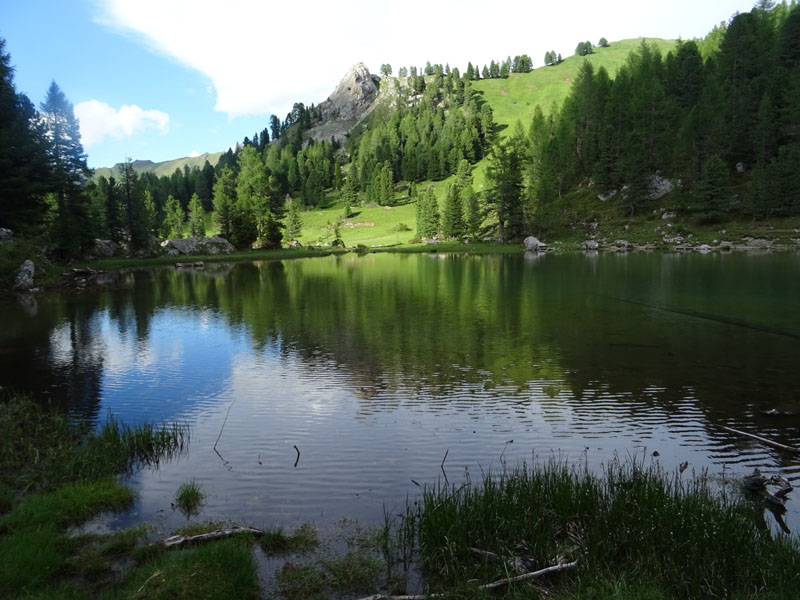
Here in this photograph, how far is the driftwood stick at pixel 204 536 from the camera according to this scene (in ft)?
29.4

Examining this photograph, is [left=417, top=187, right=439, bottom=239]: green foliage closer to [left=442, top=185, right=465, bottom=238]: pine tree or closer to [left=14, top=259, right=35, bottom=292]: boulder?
[left=442, top=185, right=465, bottom=238]: pine tree

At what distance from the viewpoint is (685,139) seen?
114m

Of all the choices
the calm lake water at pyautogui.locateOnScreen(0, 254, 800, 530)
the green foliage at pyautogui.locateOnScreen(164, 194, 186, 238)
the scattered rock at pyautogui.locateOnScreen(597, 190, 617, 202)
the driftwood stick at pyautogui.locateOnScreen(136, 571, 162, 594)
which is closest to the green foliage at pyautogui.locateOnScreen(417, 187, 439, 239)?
the scattered rock at pyautogui.locateOnScreen(597, 190, 617, 202)

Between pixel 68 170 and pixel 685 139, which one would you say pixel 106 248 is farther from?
pixel 685 139

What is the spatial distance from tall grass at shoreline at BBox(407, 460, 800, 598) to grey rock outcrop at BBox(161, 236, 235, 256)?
11036 centimetres

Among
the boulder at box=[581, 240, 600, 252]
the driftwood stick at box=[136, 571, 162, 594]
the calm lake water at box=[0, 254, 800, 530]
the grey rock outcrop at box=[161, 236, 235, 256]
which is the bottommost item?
the calm lake water at box=[0, 254, 800, 530]

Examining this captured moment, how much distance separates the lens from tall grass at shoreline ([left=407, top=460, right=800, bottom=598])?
24.7ft

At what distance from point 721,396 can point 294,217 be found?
448 feet

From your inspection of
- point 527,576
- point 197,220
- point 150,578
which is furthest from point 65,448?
point 197,220

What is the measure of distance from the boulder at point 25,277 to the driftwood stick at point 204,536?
182 ft

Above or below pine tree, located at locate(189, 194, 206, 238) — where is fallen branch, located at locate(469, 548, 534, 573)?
below

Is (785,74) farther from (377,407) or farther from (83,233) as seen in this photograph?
(83,233)

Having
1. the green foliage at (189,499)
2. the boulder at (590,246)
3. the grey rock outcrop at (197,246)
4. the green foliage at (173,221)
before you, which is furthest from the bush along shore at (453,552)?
the green foliage at (173,221)

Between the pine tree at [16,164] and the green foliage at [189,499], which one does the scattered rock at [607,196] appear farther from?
the green foliage at [189,499]
